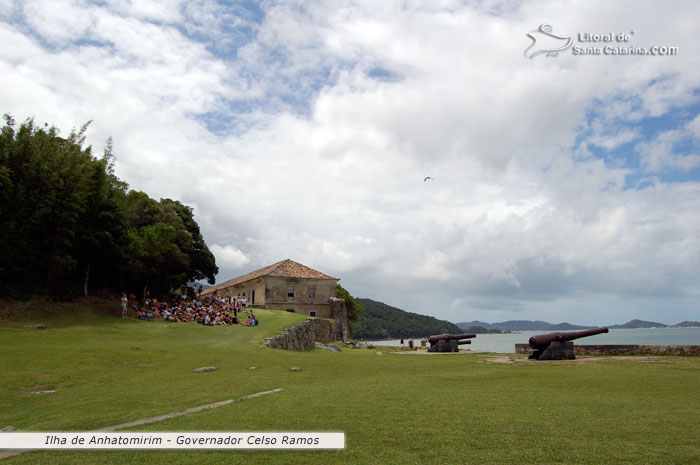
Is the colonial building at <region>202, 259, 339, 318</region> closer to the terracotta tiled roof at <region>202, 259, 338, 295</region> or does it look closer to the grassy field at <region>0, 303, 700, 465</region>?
the terracotta tiled roof at <region>202, 259, 338, 295</region>

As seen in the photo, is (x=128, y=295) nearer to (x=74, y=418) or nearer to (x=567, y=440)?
(x=74, y=418)

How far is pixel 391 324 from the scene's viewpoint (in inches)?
5310

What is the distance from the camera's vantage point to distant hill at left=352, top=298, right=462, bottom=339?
414 feet

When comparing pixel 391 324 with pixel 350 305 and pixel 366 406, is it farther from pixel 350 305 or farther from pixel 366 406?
pixel 366 406

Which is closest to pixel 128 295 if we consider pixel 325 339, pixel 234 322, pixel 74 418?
pixel 234 322

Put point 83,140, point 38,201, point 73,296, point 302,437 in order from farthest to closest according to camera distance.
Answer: point 83,140
point 73,296
point 38,201
point 302,437

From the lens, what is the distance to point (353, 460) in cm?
493

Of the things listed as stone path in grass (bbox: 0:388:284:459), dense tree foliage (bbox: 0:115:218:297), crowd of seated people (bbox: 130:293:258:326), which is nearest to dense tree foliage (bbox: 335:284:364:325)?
crowd of seated people (bbox: 130:293:258:326)

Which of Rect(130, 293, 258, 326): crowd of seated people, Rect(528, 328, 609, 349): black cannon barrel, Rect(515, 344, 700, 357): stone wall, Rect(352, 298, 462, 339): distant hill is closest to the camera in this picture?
Rect(528, 328, 609, 349): black cannon barrel

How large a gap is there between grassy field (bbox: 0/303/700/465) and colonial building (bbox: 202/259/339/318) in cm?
3052

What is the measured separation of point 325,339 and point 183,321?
1640cm

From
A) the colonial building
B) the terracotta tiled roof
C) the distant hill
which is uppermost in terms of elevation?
the terracotta tiled roof
